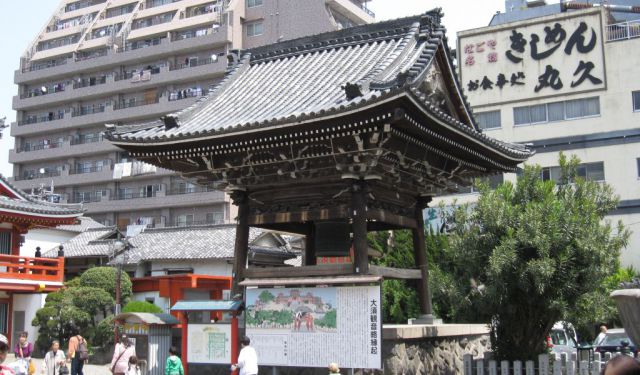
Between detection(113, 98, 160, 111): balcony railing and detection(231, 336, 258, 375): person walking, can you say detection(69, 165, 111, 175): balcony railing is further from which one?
detection(231, 336, 258, 375): person walking

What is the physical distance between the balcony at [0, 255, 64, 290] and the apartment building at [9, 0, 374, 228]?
29179mm

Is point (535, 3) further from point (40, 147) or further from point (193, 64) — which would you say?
point (40, 147)

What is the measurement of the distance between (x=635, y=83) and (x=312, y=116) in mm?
33858

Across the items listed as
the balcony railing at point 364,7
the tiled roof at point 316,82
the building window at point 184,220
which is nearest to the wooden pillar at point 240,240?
the tiled roof at point 316,82

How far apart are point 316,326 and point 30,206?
24.7 meters

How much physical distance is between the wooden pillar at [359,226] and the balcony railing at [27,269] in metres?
24.6

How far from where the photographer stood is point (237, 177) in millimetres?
19281

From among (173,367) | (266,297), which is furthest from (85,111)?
(173,367)

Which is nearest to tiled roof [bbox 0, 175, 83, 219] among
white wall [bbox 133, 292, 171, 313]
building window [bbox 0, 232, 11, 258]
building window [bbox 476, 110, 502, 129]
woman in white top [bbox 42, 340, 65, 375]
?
building window [bbox 0, 232, 11, 258]

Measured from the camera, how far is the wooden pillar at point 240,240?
19172 millimetres

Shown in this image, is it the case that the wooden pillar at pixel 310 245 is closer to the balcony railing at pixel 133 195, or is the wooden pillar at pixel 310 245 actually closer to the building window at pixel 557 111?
the building window at pixel 557 111

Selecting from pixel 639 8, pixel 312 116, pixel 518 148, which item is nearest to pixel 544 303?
pixel 518 148

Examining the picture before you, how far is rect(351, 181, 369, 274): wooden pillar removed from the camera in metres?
17.0

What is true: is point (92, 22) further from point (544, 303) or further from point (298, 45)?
point (544, 303)
